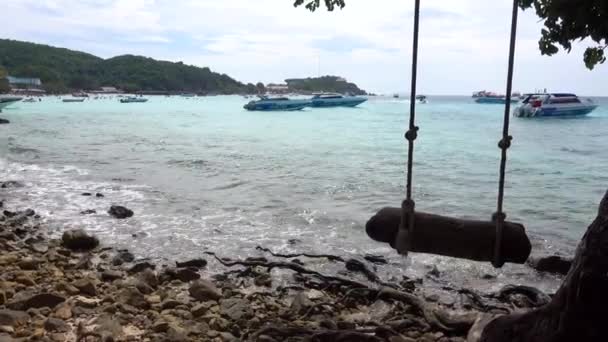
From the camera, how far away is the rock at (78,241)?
24.2 ft

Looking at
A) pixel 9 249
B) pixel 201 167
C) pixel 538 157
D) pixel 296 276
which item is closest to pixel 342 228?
pixel 296 276

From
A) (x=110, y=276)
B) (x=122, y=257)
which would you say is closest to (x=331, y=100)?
(x=122, y=257)

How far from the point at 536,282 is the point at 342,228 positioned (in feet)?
12.2

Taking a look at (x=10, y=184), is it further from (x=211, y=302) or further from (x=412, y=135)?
(x=412, y=135)

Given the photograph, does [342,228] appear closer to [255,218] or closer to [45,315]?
[255,218]

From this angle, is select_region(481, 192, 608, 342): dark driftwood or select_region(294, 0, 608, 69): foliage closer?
select_region(481, 192, 608, 342): dark driftwood

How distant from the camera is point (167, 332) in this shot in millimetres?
4242

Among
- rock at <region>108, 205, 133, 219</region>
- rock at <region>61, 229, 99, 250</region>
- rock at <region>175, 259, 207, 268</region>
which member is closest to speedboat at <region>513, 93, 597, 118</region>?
rock at <region>108, 205, 133, 219</region>

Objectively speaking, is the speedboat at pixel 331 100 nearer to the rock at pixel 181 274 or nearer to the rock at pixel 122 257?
the rock at pixel 122 257

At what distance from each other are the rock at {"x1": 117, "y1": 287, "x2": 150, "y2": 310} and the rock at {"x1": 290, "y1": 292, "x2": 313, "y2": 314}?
143cm

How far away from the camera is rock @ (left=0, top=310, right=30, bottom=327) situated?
4137mm

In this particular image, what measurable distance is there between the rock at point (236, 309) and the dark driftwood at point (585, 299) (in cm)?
281

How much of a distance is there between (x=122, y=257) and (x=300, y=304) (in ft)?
10.3

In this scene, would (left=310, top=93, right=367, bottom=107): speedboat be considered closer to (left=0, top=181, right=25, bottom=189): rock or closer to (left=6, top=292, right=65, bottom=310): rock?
(left=0, top=181, right=25, bottom=189): rock
